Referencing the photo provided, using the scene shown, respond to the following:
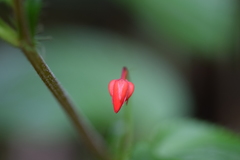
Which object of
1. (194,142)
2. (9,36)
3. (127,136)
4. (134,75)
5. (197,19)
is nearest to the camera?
(9,36)

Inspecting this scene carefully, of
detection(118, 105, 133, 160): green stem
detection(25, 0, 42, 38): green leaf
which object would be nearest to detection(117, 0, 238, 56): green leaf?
detection(118, 105, 133, 160): green stem

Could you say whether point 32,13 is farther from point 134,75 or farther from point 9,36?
point 134,75

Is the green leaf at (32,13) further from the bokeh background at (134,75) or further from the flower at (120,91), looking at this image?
the bokeh background at (134,75)

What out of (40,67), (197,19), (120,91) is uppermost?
(197,19)

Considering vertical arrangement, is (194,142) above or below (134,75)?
below

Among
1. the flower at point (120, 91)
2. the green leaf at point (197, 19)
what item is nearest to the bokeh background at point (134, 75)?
the green leaf at point (197, 19)

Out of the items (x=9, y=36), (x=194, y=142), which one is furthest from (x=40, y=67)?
(x=194, y=142)

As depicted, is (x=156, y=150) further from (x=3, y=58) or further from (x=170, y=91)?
(x=3, y=58)
